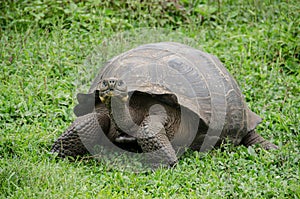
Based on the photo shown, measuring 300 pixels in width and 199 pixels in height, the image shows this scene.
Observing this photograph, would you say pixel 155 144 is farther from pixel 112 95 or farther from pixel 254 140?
pixel 254 140

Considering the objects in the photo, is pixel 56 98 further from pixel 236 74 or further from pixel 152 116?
pixel 236 74

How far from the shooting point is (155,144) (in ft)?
16.1

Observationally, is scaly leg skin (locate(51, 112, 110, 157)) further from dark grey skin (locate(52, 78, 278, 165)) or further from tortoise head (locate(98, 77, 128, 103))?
tortoise head (locate(98, 77, 128, 103))

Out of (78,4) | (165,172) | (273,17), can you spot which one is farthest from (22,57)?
(273,17)

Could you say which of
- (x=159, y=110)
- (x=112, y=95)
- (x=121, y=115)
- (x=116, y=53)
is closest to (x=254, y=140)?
(x=159, y=110)

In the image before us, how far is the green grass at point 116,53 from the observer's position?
450 centimetres

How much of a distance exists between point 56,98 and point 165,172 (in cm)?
198

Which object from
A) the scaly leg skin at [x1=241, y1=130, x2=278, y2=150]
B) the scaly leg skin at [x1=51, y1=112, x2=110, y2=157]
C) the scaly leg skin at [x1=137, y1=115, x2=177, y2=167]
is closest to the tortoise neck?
the scaly leg skin at [x1=137, y1=115, x2=177, y2=167]

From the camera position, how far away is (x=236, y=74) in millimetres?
7199

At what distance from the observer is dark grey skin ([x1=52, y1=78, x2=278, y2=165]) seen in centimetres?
492

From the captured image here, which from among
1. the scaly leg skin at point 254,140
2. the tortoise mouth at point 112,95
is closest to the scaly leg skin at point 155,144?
the tortoise mouth at point 112,95

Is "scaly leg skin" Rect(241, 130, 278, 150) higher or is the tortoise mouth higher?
the tortoise mouth

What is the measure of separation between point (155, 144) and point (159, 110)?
36cm

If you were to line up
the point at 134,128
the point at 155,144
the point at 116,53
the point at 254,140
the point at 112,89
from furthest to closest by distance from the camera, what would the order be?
the point at 116,53, the point at 254,140, the point at 134,128, the point at 155,144, the point at 112,89
